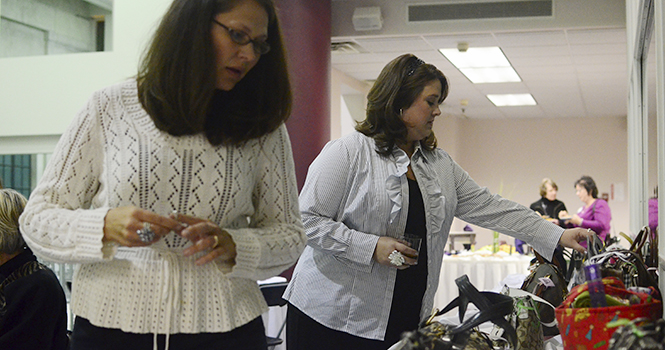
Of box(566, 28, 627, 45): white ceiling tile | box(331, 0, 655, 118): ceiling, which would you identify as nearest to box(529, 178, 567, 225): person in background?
box(331, 0, 655, 118): ceiling

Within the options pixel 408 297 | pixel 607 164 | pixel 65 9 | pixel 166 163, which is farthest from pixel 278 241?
pixel 607 164

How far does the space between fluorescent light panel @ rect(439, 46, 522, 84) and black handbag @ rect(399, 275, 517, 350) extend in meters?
6.06

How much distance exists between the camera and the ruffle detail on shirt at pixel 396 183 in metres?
1.99

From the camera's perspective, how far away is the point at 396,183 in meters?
2.03

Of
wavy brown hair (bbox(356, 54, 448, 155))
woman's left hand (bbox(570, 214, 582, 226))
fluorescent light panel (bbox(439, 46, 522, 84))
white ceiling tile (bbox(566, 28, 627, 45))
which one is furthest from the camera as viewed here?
woman's left hand (bbox(570, 214, 582, 226))

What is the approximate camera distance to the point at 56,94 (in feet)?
16.0

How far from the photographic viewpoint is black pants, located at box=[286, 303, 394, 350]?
6.42ft

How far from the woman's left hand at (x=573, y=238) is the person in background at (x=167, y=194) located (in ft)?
3.73

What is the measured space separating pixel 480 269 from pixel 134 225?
5408mm

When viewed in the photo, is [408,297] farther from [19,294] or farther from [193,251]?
[19,294]

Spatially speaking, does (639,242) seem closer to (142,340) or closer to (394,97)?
(394,97)

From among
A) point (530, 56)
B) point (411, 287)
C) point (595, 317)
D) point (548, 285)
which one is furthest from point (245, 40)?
point (530, 56)

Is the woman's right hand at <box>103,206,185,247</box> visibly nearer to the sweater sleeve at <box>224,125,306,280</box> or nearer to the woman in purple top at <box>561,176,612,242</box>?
the sweater sleeve at <box>224,125,306,280</box>

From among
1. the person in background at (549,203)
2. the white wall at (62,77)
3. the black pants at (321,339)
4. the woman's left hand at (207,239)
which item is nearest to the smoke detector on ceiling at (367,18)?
the white wall at (62,77)
